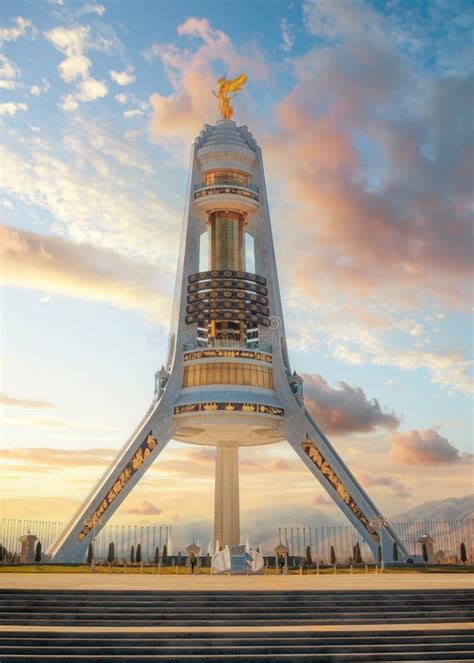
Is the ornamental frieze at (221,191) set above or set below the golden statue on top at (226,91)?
below

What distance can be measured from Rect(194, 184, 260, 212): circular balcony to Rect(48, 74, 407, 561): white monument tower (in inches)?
4.3

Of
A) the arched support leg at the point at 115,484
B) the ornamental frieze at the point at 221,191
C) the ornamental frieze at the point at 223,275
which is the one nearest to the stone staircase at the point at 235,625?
the arched support leg at the point at 115,484

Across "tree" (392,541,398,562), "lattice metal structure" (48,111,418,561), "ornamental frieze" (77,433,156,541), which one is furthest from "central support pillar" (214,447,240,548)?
"tree" (392,541,398,562)

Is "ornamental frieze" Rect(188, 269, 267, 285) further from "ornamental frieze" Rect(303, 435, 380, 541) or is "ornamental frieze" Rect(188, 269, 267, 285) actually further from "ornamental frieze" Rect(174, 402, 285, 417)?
"ornamental frieze" Rect(303, 435, 380, 541)

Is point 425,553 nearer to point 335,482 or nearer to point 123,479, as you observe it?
point 335,482

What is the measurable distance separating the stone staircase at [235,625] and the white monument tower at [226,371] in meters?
38.4

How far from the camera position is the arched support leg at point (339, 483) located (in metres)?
58.1

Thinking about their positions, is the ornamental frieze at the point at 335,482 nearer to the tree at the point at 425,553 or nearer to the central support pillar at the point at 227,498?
the tree at the point at 425,553

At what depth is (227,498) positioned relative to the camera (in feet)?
237

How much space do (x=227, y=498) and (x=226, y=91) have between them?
159 ft

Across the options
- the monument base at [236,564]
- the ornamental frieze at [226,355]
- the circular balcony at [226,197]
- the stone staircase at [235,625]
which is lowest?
the stone staircase at [235,625]

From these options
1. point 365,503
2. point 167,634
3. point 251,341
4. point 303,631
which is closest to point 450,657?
point 303,631

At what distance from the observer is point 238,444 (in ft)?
245

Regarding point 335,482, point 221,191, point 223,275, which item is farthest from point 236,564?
point 221,191
